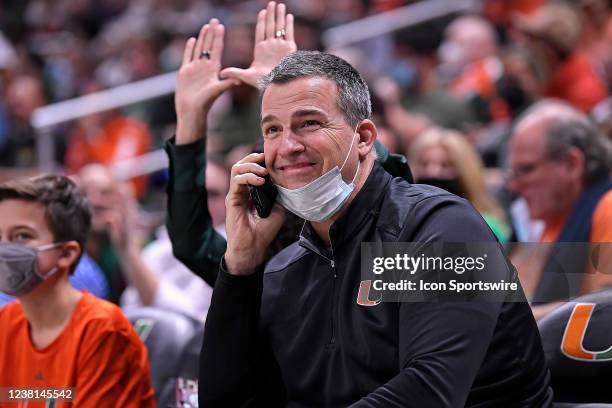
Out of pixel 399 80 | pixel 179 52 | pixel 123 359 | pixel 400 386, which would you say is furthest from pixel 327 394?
pixel 179 52

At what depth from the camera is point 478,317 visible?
2412 mm

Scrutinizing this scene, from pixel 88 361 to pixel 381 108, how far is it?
3.54 meters

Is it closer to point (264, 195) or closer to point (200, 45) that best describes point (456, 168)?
point (200, 45)

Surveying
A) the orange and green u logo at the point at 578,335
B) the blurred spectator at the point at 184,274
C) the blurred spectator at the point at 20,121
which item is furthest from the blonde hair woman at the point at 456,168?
the blurred spectator at the point at 20,121

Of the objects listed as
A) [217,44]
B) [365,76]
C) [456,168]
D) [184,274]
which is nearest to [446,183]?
[456,168]

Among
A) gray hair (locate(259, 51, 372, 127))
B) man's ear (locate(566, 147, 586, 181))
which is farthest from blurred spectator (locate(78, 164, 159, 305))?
gray hair (locate(259, 51, 372, 127))

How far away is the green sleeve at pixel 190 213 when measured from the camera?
3.43 metres

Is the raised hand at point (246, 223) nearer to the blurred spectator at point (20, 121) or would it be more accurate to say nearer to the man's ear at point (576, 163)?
the man's ear at point (576, 163)

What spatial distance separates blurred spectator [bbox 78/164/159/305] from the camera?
5316 mm

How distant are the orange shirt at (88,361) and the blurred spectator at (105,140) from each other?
5.55 metres

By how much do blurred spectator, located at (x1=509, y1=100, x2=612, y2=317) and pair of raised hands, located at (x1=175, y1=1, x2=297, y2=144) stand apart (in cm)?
127

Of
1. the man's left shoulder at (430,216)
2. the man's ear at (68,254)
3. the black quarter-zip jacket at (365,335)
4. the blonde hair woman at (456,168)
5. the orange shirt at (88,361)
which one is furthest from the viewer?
the blonde hair woman at (456,168)

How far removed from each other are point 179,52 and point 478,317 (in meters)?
7.66

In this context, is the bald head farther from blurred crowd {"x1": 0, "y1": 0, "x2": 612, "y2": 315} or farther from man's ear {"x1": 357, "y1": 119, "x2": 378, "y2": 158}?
man's ear {"x1": 357, "y1": 119, "x2": 378, "y2": 158}
